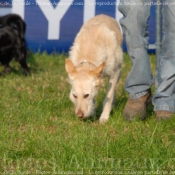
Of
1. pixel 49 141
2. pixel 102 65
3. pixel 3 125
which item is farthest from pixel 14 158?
pixel 102 65

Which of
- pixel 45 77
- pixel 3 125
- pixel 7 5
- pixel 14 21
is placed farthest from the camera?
pixel 7 5

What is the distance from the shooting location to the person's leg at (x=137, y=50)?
5.41 metres

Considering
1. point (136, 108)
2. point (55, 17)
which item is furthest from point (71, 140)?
point (55, 17)

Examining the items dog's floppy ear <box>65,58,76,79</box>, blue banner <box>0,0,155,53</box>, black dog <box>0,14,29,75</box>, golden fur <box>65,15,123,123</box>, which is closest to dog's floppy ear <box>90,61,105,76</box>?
golden fur <box>65,15,123,123</box>

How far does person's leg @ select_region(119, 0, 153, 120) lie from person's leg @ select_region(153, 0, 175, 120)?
0.14 metres

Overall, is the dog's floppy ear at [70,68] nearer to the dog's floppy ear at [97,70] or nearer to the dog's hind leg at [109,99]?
the dog's floppy ear at [97,70]

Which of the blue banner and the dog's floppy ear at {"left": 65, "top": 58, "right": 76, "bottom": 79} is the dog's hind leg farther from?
the blue banner

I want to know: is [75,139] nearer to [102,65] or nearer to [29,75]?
[102,65]

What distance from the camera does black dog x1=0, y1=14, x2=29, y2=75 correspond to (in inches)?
334

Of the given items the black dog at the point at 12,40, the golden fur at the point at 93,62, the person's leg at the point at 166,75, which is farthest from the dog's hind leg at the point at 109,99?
the black dog at the point at 12,40

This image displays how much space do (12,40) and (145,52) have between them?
344cm

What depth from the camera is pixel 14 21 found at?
8.59 m

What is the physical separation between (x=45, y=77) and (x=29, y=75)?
19.6 inches

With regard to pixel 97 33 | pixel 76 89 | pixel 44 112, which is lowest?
pixel 44 112
